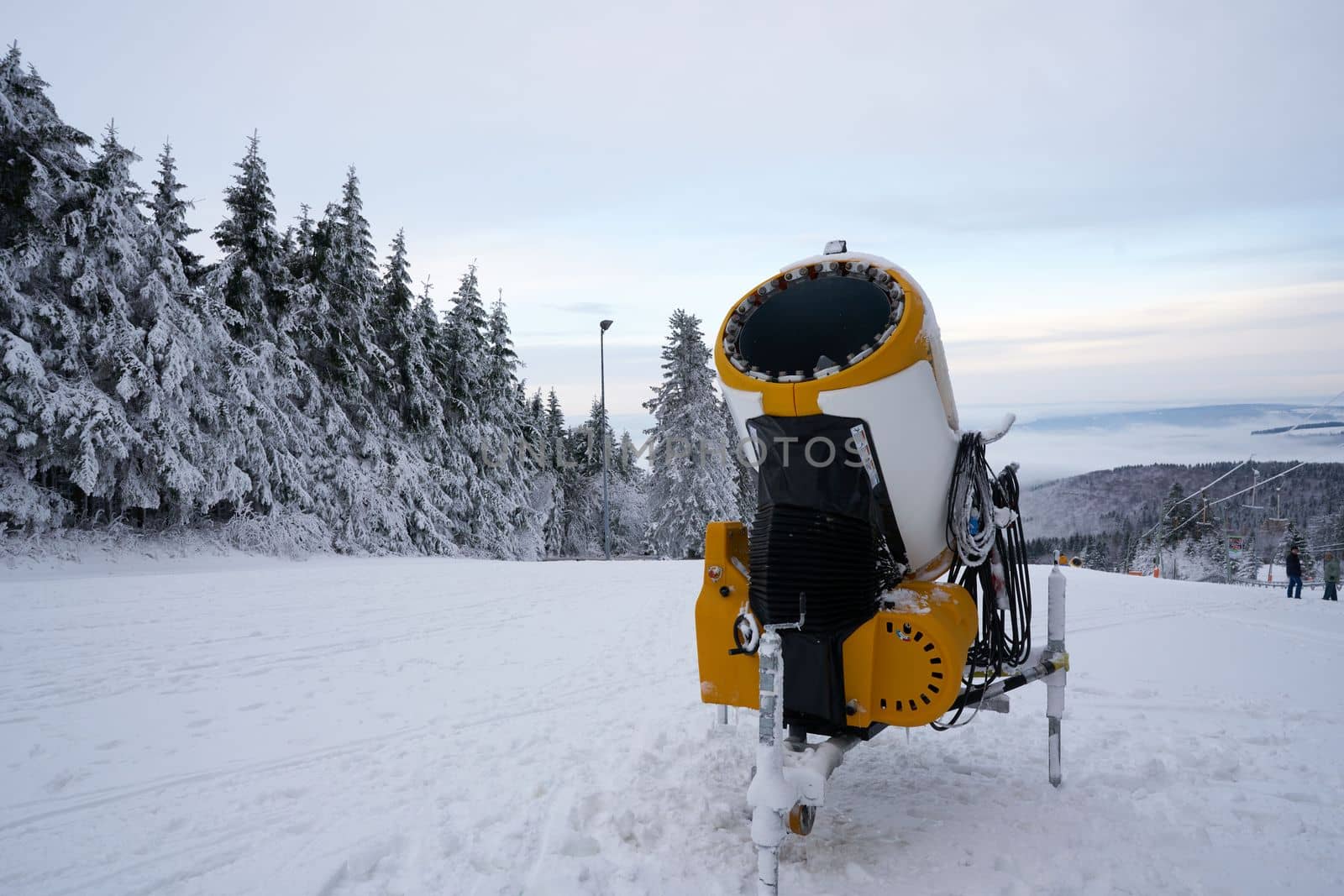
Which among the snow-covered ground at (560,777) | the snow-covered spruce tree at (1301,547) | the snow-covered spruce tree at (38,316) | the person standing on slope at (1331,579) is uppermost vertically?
the snow-covered spruce tree at (38,316)

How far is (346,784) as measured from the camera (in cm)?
398

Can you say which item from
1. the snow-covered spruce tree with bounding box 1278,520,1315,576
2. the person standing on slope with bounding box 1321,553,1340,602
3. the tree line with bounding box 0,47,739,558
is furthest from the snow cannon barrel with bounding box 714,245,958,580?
the snow-covered spruce tree with bounding box 1278,520,1315,576

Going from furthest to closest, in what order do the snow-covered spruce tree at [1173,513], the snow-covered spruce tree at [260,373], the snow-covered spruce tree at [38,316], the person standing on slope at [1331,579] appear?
the snow-covered spruce tree at [1173,513] → the person standing on slope at [1331,579] → the snow-covered spruce tree at [260,373] → the snow-covered spruce tree at [38,316]

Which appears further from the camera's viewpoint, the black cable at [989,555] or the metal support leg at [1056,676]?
the metal support leg at [1056,676]

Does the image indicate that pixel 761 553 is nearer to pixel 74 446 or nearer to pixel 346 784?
pixel 346 784

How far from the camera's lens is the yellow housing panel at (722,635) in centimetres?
324

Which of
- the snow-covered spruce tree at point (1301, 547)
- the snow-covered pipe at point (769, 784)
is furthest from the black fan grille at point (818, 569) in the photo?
the snow-covered spruce tree at point (1301, 547)

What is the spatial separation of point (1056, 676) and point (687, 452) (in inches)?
1157

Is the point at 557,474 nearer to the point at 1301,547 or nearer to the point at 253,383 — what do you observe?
the point at 253,383

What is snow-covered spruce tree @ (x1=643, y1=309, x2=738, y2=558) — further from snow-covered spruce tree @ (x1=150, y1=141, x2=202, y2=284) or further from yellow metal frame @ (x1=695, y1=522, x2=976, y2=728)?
yellow metal frame @ (x1=695, y1=522, x2=976, y2=728)

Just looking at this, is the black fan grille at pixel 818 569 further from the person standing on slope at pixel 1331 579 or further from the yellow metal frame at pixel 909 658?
the person standing on slope at pixel 1331 579

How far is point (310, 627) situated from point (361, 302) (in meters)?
17.8

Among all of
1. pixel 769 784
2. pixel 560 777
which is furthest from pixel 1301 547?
pixel 769 784

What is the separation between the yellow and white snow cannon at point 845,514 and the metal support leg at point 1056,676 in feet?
2.56
